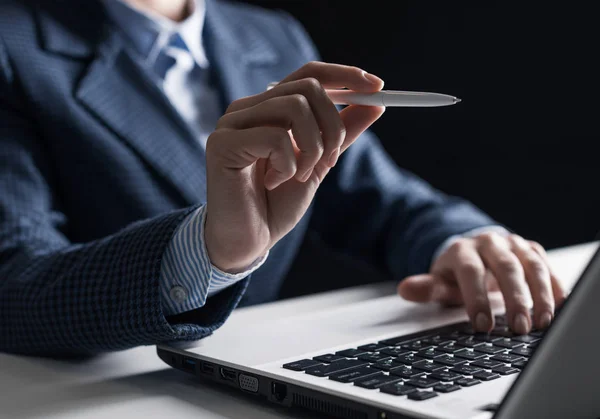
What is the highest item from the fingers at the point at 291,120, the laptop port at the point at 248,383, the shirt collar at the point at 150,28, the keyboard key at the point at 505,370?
the fingers at the point at 291,120

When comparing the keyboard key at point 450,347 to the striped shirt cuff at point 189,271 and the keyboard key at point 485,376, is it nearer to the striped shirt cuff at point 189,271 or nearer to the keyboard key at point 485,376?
the keyboard key at point 485,376

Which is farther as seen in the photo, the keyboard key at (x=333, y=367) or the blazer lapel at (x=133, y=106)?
the blazer lapel at (x=133, y=106)

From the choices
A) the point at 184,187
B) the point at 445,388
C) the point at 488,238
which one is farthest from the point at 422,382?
the point at 184,187

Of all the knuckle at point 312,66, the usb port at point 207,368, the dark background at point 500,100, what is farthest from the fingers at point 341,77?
the dark background at point 500,100

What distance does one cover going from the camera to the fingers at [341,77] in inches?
21.2

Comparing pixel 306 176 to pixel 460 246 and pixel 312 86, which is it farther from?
pixel 460 246

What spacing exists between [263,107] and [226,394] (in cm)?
22

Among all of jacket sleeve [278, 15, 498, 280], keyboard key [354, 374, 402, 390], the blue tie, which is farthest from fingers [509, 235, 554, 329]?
the blue tie

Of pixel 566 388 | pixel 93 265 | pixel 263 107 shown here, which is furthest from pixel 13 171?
pixel 566 388

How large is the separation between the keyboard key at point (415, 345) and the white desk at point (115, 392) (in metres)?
0.12

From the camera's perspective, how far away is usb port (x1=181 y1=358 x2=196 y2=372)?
21.7 inches

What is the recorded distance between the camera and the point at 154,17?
1.04 metres

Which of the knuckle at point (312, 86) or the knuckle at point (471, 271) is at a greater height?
the knuckle at point (312, 86)

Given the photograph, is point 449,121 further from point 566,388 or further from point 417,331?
point 566,388
